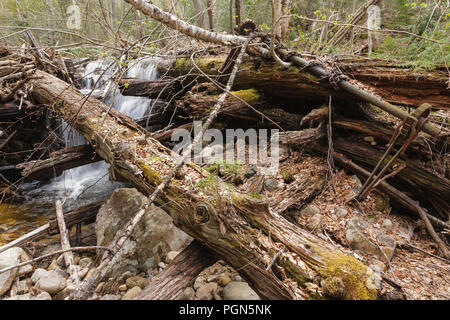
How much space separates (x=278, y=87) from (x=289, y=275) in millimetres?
4175

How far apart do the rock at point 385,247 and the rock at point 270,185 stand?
5.72 ft

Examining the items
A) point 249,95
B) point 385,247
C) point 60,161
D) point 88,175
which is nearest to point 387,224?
point 385,247

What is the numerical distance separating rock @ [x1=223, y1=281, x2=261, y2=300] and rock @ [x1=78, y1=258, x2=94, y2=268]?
2.43 metres

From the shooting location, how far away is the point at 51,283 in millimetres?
3211

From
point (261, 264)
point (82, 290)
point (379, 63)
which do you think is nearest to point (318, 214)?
point (261, 264)

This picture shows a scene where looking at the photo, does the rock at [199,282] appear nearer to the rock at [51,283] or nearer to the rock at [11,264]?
the rock at [51,283]

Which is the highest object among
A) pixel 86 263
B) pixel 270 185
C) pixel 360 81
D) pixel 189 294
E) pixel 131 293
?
pixel 360 81

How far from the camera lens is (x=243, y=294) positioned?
9.01 ft

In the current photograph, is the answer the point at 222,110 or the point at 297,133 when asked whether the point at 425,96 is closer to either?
the point at 297,133

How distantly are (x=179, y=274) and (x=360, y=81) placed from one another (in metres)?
4.44

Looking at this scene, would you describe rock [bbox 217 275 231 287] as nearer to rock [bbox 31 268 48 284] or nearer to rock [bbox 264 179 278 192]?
rock [bbox 264 179 278 192]

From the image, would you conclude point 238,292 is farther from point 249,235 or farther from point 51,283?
point 51,283

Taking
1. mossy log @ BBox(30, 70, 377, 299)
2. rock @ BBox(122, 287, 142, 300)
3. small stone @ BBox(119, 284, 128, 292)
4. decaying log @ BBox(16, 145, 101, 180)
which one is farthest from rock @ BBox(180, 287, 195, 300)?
decaying log @ BBox(16, 145, 101, 180)

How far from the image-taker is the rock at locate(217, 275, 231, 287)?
3035mm
